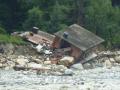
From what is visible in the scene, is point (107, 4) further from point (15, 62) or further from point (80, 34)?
point (15, 62)

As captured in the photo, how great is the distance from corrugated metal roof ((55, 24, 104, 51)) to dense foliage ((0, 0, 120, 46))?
423 centimetres

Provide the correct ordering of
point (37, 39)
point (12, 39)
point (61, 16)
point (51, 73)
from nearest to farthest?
point (51, 73), point (12, 39), point (37, 39), point (61, 16)

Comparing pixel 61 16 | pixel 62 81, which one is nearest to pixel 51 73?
pixel 62 81

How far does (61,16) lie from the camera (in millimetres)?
45438

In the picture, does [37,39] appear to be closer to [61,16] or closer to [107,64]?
[61,16]

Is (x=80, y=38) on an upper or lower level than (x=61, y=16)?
lower

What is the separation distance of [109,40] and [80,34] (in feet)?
18.8

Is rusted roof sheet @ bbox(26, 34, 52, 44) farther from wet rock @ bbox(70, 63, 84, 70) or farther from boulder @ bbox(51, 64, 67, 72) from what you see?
boulder @ bbox(51, 64, 67, 72)

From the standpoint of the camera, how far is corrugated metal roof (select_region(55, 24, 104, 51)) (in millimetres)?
38844

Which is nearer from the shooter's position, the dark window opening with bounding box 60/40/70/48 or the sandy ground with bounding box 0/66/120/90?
the sandy ground with bounding box 0/66/120/90

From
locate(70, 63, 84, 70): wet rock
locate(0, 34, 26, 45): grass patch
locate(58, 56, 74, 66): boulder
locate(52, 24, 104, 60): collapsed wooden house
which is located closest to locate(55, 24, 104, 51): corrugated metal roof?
locate(52, 24, 104, 60): collapsed wooden house

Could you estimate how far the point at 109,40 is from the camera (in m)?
45.6

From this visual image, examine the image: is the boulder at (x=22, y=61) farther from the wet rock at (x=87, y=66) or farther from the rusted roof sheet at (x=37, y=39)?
the rusted roof sheet at (x=37, y=39)

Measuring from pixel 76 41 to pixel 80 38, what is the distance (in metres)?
0.58
